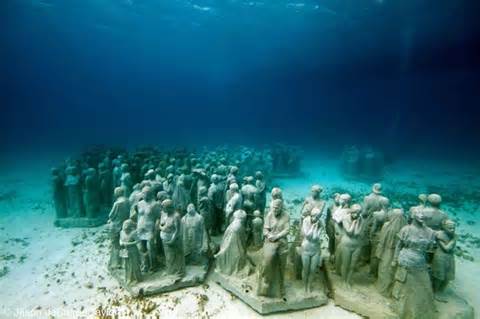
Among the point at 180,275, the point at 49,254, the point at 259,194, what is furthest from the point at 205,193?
the point at 49,254

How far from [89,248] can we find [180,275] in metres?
5.32

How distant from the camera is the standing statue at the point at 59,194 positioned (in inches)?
593

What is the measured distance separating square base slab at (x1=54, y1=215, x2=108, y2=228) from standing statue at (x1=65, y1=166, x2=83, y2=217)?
1.33ft

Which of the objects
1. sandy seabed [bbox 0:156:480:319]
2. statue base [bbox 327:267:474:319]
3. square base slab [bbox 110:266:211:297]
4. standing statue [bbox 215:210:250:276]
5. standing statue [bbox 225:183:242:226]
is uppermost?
standing statue [bbox 225:183:242:226]

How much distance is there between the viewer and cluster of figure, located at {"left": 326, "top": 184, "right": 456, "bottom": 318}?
24.8 ft

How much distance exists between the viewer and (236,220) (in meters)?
9.45

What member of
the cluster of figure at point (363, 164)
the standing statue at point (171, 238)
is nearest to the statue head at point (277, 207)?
the standing statue at point (171, 238)

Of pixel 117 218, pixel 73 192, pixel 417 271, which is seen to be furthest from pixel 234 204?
pixel 73 192

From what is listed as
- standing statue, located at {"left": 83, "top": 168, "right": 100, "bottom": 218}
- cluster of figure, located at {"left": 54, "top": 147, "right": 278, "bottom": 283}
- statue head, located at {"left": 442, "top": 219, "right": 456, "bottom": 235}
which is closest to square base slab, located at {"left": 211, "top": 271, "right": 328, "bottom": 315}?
cluster of figure, located at {"left": 54, "top": 147, "right": 278, "bottom": 283}

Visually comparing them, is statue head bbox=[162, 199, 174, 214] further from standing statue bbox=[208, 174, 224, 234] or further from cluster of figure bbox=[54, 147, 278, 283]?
standing statue bbox=[208, 174, 224, 234]

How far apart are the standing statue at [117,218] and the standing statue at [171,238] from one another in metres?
1.53

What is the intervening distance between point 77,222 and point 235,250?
9545 mm

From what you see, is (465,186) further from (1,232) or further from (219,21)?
(219,21)

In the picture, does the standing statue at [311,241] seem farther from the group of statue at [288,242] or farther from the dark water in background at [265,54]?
the dark water in background at [265,54]
